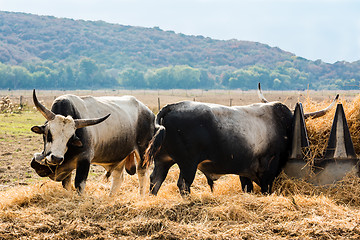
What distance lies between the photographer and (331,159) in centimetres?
687

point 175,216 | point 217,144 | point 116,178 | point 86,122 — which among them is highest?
point 86,122

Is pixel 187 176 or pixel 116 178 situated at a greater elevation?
pixel 187 176

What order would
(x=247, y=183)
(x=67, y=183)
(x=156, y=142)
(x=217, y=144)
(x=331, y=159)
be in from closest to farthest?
(x=67, y=183), (x=156, y=142), (x=217, y=144), (x=331, y=159), (x=247, y=183)

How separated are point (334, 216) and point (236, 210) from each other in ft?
3.82

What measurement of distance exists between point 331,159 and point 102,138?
11.4 feet

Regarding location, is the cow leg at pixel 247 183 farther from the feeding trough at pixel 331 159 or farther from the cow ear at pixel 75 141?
the cow ear at pixel 75 141

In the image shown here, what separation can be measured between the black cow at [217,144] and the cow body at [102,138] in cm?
49

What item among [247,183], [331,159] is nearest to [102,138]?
[247,183]

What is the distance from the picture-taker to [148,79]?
483ft

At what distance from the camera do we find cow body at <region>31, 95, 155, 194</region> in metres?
5.75

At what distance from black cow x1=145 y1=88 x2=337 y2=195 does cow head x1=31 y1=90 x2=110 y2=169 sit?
123 cm

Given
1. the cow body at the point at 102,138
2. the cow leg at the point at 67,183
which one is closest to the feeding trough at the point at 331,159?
the cow body at the point at 102,138

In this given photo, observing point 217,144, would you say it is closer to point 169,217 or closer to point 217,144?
point 217,144

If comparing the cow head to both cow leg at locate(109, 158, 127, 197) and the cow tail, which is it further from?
cow leg at locate(109, 158, 127, 197)
